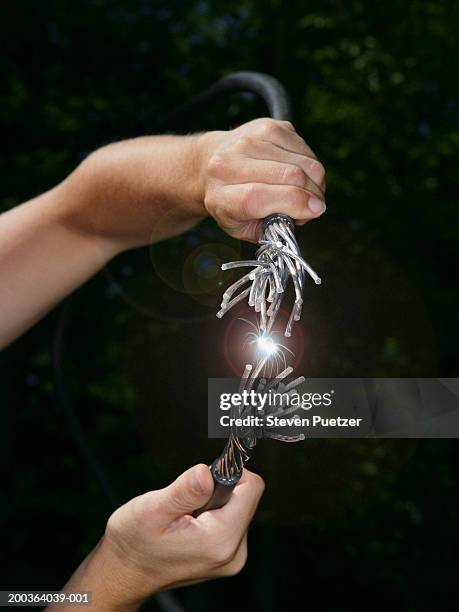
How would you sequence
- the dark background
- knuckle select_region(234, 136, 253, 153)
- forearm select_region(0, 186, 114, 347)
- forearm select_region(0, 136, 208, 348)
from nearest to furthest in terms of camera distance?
knuckle select_region(234, 136, 253, 153) → forearm select_region(0, 136, 208, 348) → forearm select_region(0, 186, 114, 347) → the dark background

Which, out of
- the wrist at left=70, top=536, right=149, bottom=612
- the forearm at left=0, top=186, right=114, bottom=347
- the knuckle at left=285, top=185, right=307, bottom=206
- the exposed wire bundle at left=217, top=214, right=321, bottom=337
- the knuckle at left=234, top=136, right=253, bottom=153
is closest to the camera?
the exposed wire bundle at left=217, top=214, right=321, bottom=337

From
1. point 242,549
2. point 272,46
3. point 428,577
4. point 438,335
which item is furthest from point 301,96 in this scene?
point 242,549

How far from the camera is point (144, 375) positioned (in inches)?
242

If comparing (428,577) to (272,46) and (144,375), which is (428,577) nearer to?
(144,375)

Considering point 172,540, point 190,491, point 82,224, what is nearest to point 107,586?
point 172,540

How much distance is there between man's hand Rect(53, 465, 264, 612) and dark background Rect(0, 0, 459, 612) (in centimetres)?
401

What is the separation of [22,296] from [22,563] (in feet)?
14.7

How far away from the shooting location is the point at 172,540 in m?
1.33

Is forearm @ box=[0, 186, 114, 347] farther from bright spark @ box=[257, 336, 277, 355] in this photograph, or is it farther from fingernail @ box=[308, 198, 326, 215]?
bright spark @ box=[257, 336, 277, 355]

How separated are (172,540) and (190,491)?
0.17 metres

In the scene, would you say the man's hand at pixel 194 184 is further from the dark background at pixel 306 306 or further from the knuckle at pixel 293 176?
the dark background at pixel 306 306

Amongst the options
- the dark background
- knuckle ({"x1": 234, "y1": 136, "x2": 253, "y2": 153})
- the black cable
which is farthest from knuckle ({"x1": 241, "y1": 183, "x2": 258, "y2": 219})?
the dark background

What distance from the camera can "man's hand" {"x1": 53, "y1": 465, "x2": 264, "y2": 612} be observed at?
127 centimetres

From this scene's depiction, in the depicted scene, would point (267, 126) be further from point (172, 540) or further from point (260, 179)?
point (172, 540)
